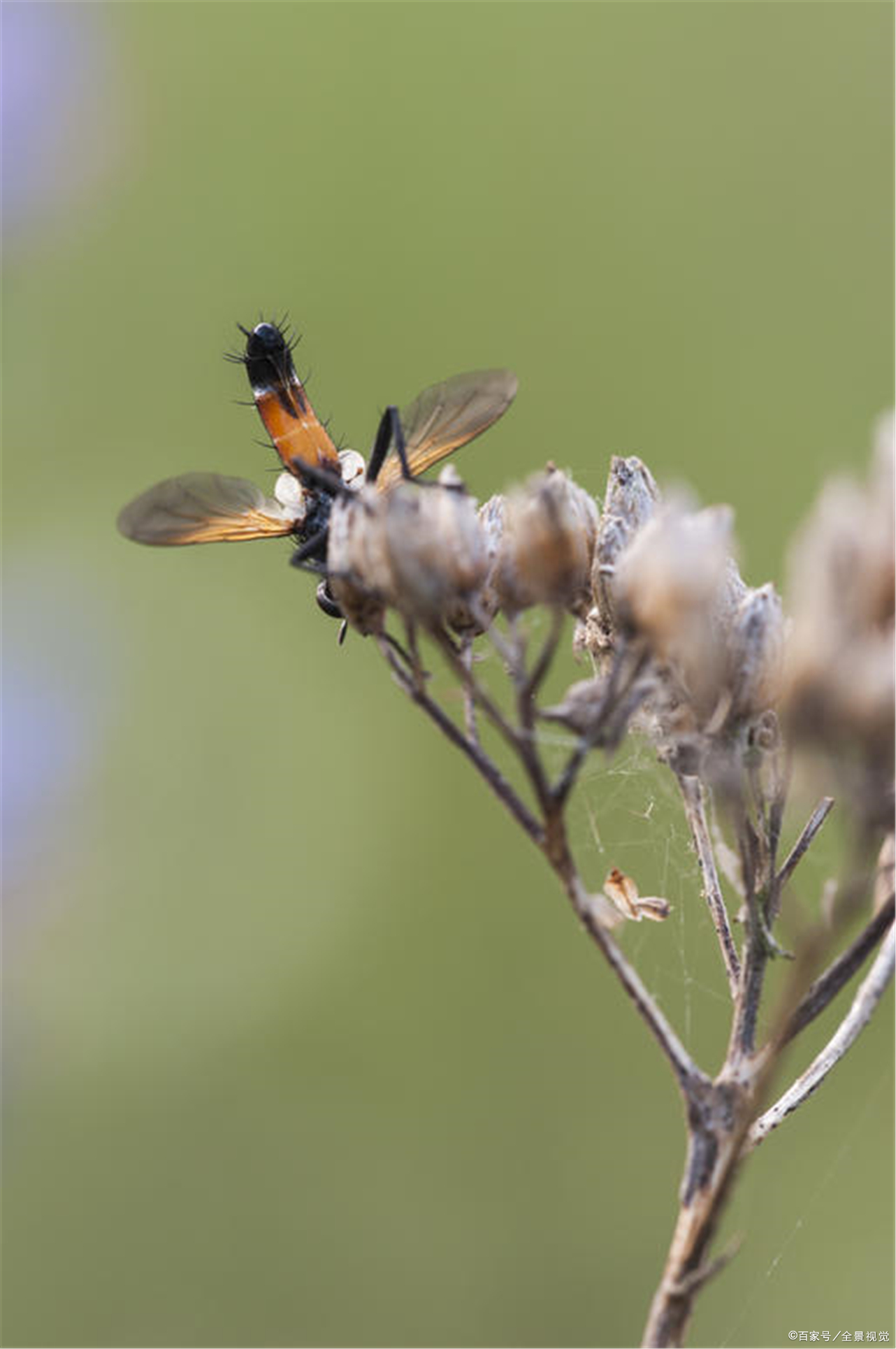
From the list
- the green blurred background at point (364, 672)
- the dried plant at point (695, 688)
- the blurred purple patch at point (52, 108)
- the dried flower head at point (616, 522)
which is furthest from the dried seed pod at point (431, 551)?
the blurred purple patch at point (52, 108)

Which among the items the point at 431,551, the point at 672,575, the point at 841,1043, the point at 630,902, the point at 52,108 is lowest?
the point at 841,1043

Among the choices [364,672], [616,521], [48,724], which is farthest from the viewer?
[364,672]

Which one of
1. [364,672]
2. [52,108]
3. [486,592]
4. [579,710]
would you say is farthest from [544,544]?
[52,108]

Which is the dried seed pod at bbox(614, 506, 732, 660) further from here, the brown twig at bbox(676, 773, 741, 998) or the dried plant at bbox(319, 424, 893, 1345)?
the brown twig at bbox(676, 773, 741, 998)

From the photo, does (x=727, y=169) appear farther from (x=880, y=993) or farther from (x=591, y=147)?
(x=880, y=993)

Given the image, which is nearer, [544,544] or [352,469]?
[544,544]

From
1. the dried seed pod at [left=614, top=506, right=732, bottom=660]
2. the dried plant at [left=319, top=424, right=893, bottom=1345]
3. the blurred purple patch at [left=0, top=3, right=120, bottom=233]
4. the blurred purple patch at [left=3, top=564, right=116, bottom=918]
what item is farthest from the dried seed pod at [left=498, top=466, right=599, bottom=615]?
the blurred purple patch at [left=0, top=3, right=120, bottom=233]

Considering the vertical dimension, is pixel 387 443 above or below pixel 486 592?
above

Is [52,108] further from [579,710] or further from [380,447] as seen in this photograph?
[579,710]
